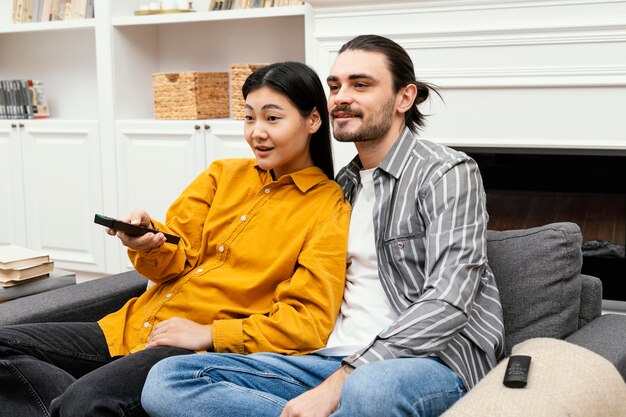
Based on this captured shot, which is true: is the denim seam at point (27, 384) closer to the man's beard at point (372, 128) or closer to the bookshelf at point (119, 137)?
the man's beard at point (372, 128)

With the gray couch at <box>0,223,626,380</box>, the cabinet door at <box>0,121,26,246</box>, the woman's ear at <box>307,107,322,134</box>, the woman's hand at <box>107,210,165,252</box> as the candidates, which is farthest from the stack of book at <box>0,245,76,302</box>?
the cabinet door at <box>0,121,26,246</box>

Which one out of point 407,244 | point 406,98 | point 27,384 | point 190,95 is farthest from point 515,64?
point 27,384

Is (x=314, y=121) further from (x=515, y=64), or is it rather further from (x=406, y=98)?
(x=515, y=64)

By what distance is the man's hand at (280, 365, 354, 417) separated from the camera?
4.87 feet

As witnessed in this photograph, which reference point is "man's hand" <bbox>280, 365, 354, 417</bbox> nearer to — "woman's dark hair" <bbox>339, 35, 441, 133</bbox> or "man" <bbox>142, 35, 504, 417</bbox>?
"man" <bbox>142, 35, 504, 417</bbox>

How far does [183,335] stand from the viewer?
5.85 feet

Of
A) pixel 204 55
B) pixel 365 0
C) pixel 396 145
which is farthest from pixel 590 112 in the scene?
pixel 204 55

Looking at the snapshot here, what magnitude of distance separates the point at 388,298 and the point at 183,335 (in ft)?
1.44

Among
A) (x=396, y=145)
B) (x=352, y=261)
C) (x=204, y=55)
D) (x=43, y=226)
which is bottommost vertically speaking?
(x=43, y=226)

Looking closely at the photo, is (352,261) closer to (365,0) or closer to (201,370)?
(201,370)

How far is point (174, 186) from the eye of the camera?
3.63 metres

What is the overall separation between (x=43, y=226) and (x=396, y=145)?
104 inches

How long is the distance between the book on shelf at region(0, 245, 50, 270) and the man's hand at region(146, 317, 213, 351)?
546 mm

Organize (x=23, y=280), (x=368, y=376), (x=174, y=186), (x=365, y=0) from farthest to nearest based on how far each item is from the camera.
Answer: (x=174, y=186) → (x=365, y=0) → (x=23, y=280) → (x=368, y=376)
